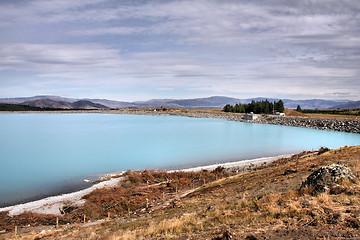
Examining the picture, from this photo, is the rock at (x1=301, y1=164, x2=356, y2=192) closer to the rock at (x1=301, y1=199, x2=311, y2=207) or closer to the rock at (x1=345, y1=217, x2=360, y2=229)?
the rock at (x1=301, y1=199, x2=311, y2=207)

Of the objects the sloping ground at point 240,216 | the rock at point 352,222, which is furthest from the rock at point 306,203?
the rock at point 352,222

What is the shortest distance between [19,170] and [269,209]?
2925cm

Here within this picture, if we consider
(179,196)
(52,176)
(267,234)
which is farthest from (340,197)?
(52,176)

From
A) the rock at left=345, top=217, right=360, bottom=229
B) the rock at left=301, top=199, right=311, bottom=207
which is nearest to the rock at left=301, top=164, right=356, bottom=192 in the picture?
the rock at left=301, top=199, right=311, bottom=207

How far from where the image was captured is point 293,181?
14.0 m

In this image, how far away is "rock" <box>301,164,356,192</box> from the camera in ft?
35.5

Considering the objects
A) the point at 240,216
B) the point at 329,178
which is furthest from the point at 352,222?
the point at 329,178

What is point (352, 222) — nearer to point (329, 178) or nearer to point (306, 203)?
point (306, 203)

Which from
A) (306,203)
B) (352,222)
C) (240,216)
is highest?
(352,222)

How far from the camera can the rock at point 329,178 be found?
35.5 feet

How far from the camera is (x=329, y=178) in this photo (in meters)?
11.1

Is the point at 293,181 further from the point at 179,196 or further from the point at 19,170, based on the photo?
the point at 19,170

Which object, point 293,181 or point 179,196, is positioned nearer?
point 293,181

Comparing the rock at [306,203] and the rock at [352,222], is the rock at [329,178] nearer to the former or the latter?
the rock at [306,203]
